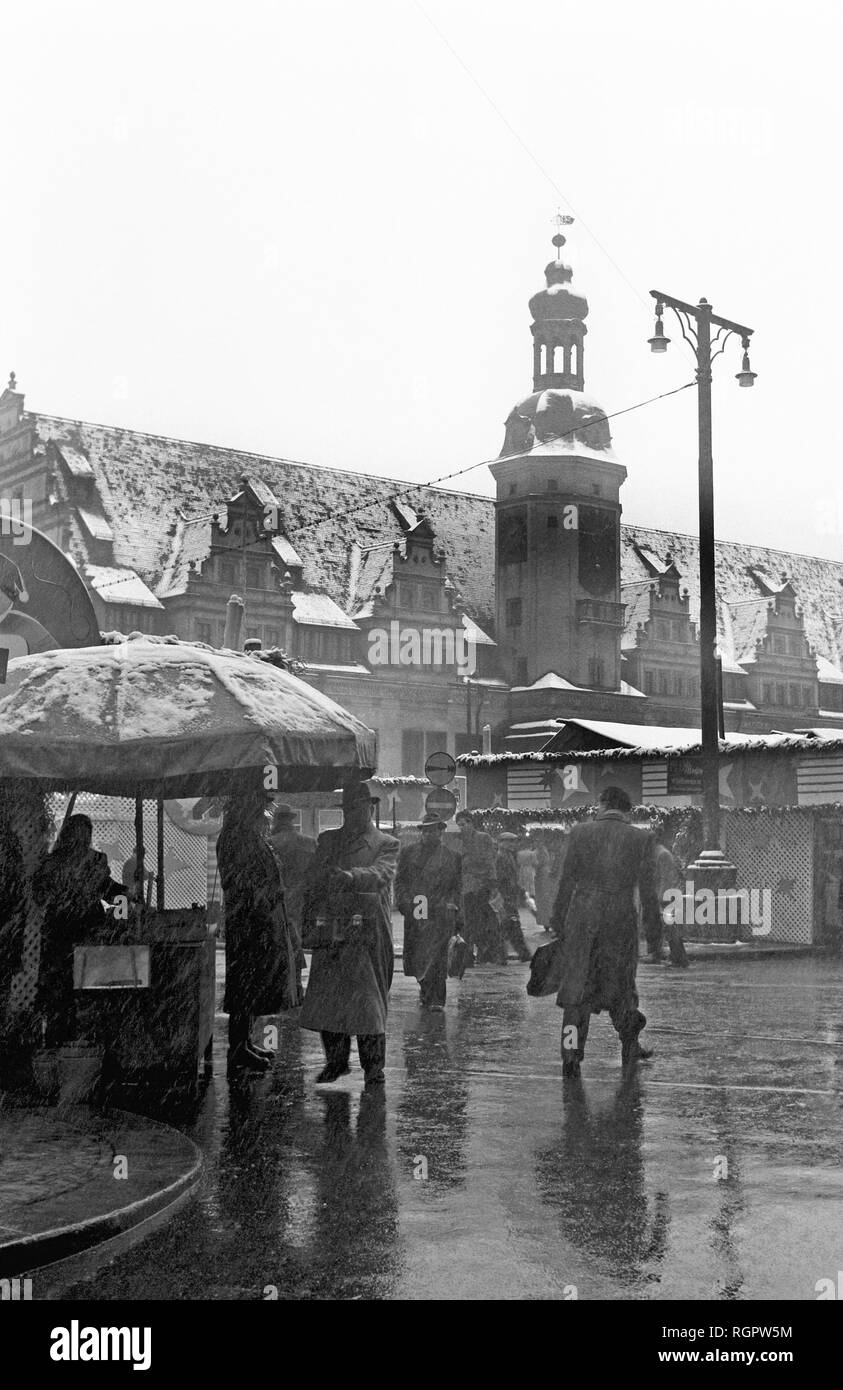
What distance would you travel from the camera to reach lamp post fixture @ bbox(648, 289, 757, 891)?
985 inches

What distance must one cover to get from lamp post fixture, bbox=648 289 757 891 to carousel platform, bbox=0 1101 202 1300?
16954 mm

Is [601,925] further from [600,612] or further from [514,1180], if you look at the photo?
[600,612]

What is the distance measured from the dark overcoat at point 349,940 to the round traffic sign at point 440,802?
6.83 m

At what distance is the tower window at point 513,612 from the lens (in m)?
64.7

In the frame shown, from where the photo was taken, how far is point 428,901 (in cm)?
1620

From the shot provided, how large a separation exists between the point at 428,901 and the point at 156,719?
673 cm

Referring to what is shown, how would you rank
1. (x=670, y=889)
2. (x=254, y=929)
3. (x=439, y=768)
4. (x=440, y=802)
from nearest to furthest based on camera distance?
(x=254, y=929) → (x=440, y=802) → (x=439, y=768) → (x=670, y=889)

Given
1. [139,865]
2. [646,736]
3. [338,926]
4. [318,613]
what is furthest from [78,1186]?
[318,613]

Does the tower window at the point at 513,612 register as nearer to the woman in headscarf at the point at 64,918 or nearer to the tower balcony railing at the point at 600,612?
the tower balcony railing at the point at 600,612

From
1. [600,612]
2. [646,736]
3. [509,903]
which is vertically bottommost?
[509,903]

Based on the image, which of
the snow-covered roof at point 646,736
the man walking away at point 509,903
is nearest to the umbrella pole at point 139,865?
the man walking away at point 509,903

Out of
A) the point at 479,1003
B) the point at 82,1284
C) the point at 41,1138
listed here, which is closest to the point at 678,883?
the point at 479,1003
